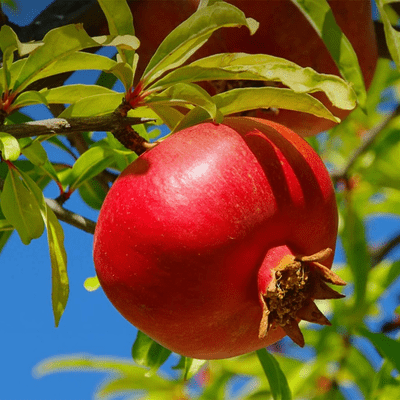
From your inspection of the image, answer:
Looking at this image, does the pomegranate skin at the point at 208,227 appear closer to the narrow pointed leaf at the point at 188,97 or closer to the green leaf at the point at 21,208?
the narrow pointed leaf at the point at 188,97

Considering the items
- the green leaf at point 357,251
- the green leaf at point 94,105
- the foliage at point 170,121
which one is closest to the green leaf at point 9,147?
the foliage at point 170,121

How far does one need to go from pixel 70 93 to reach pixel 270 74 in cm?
30

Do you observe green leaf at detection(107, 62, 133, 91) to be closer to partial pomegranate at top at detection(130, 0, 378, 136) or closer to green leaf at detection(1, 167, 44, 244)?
green leaf at detection(1, 167, 44, 244)

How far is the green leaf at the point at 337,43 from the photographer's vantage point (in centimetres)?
76

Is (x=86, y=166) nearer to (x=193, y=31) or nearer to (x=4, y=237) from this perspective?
(x=4, y=237)

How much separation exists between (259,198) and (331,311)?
143cm

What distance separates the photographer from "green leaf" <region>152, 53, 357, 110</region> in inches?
26.0

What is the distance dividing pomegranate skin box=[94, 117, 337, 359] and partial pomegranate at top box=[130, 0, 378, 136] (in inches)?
12.9

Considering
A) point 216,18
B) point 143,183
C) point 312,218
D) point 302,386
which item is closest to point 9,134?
point 143,183

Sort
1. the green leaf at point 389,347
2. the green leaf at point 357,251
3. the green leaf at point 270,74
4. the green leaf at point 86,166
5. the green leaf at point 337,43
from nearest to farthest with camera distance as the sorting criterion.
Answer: the green leaf at point 270,74
the green leaf at point 337,43
the green leaf at point 86,166
the green leaf at point 389,347
the green leaf at point 357,251

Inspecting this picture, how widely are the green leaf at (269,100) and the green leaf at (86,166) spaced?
405mm

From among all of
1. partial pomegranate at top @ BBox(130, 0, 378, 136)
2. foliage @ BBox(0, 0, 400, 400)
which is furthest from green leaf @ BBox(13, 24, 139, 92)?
partial pomegranate at top @ BBox(130, 0, 378, 136)

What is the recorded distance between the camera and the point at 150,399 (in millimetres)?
2242

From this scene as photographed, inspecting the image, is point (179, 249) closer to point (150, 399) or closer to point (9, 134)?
point (9, 134)
